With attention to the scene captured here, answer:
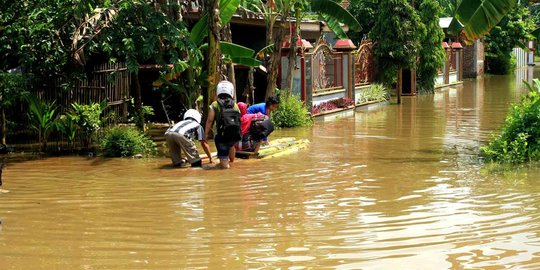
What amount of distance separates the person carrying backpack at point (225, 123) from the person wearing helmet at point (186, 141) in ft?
0.94

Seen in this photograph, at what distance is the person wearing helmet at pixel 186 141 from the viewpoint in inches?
482

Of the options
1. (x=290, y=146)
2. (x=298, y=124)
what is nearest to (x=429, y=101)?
(x=298, y=124)

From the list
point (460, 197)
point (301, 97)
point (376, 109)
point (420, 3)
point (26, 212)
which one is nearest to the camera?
point (26, 212)

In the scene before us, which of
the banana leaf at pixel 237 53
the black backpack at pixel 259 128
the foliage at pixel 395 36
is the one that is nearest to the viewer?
the black backpack at pixel 259 128

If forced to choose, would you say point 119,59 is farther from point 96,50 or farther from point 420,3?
point 420,3

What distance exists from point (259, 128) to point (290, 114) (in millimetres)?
6574

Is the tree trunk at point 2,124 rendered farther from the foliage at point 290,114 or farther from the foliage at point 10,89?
the foliage at point 290,114

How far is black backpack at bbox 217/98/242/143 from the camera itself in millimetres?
12086

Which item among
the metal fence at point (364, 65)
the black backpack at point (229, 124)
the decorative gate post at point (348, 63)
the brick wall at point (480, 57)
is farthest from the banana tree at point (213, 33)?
the brick wall at point (480, 57)

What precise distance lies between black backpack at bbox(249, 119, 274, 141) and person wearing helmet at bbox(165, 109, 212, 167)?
105 centimetres

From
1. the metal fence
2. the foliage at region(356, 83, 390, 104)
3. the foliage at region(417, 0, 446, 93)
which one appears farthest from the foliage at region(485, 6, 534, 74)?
the foliage at region(356, 83, 390, 104)

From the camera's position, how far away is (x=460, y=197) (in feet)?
31.1

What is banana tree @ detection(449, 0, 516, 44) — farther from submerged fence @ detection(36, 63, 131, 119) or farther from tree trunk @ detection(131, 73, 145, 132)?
tree trunk @ detection(131, 73, 145, 132)

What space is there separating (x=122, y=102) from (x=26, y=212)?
8.08 meters
